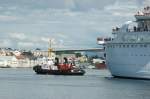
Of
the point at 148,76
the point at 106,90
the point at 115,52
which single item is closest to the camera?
the point at 106,90

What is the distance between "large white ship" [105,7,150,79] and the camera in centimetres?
9612

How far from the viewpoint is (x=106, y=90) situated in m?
84.2

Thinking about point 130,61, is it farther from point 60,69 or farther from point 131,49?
point 60,69

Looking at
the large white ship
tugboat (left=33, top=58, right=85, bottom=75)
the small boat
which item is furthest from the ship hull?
tugboat (left=33, top=58, right=85, bottom=75)

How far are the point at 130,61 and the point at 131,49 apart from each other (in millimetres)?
1853

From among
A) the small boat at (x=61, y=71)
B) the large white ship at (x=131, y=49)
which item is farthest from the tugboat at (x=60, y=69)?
the large white ship at (x=131, y=49)

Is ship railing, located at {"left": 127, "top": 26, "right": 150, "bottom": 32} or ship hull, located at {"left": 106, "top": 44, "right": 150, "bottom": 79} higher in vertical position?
ship railing, located at {"left": 127, "top": 26, "right": 150, "bottom": 32}

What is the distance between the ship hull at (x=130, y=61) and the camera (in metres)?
95.8

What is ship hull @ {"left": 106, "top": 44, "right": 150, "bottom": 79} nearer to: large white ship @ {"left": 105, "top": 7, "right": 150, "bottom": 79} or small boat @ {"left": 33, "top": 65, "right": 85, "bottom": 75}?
large white ship @ {"left": 105, "top": 7, "right": 150, "bottom": 79}

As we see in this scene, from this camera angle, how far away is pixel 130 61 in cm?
9781

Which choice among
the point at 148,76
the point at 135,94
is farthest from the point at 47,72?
the point at 135,94

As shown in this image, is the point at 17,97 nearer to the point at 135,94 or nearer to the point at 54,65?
the point at 135,94

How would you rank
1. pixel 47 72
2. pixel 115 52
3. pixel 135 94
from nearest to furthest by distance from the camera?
1. pixel 135 94
2. pixel 115 52
3. pixel 47 72

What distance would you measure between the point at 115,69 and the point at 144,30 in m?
7.62
